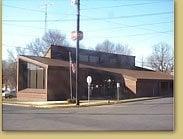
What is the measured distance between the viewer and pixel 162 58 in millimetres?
10945

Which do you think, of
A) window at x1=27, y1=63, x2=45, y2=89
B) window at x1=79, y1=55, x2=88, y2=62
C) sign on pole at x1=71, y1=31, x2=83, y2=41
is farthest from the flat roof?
sign on pole at x1=71, y1=31, x2=83, y2=41

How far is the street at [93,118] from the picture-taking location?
32.5 ft

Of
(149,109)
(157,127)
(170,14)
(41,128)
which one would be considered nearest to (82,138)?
(41,128)

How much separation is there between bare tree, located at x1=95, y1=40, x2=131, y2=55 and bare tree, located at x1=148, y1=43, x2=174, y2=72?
0.68 metres

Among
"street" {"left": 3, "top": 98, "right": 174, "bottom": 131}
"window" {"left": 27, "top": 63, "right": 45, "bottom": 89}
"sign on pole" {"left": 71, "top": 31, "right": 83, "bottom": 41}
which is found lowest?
"street" {"left": 3, "top": 98, "right": 174, "bottom": 131}

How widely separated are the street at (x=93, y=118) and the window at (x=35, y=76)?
98 centimetres

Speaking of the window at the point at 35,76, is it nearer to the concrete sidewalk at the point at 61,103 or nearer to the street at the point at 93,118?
the concrete sidewalk at the point at 61,103

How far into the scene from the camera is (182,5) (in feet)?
32.1

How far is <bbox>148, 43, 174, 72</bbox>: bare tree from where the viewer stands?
1041 cm

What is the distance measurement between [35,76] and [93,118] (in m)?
2.54

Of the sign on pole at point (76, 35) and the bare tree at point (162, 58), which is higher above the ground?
the sign on pole at point (76, 35)

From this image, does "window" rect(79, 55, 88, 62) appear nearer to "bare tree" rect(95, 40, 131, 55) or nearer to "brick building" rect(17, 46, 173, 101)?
"brick building" rect(17, 46, 173, 101)

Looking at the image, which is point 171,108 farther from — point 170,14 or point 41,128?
point 41,128

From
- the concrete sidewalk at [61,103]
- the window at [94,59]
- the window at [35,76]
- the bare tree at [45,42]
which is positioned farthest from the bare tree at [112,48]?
the window at [35,76]
